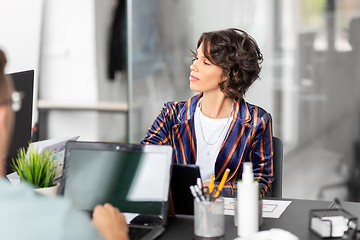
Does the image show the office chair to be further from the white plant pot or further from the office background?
the office background

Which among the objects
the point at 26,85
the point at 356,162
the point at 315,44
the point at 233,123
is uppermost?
the point at 315,44

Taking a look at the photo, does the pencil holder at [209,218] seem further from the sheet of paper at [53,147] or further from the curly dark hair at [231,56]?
the curly dark hair at [231,56]

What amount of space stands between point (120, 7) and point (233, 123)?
216 centimetres

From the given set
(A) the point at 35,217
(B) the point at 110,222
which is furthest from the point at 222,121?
(A) the point at 35,217

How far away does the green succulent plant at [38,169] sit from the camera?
4.37 feet

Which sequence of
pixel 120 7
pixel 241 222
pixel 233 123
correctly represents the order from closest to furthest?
pixel 241 222, pixel 233 123, pixel 120 7

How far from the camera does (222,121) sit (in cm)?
192

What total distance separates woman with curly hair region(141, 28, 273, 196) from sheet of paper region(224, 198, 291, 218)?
9.3 inches

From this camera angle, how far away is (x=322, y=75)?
3219mm

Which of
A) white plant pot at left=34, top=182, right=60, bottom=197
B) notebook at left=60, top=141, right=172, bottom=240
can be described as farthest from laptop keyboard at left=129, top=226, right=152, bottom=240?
white plant pot at left=34, top=182, right=60, bottom=197

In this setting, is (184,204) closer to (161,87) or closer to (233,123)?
(233,123)

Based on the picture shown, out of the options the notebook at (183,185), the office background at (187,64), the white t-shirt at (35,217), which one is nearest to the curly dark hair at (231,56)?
the notebook at (183,185)

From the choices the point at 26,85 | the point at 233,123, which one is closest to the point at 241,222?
the point at 233,123

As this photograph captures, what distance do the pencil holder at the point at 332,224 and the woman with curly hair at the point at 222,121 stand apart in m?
0.52
